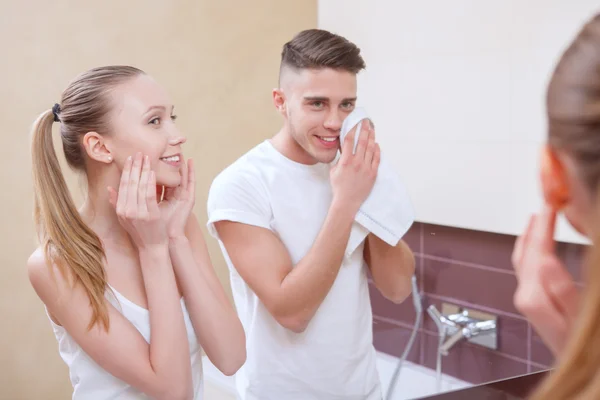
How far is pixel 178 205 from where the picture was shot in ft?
2.66

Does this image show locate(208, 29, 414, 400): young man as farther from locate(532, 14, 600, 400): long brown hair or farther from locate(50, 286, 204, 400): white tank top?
locate(532, 14, 600, 400): long brown hair

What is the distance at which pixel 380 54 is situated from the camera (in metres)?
1.01

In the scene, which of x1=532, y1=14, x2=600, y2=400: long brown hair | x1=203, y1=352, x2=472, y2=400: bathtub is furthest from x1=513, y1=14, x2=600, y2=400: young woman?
x1=203, y1=352, x2=472, y2=400: bathtub

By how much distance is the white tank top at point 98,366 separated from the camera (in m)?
0.77

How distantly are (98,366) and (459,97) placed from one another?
629 mm

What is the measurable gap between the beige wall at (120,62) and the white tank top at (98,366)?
0.05 meters

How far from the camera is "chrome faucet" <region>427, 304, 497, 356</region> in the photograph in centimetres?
100

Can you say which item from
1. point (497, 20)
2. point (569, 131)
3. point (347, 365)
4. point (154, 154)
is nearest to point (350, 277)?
point (347, 365)

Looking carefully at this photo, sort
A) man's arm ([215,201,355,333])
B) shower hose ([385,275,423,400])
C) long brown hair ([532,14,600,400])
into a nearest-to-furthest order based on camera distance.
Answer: long brown hair ([532,14,600,400]) < man's arm ([215,201,355,333]) < shower hose ([385,275,423,400])

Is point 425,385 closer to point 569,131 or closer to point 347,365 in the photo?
point 347,365

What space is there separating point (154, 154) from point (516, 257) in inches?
17.9

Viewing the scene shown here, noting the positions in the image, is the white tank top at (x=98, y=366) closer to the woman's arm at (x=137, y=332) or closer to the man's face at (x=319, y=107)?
the woman's arm at (x=137, y=332)

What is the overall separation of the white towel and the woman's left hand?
0.65ft

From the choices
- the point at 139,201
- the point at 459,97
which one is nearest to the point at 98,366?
the point at 139,201
